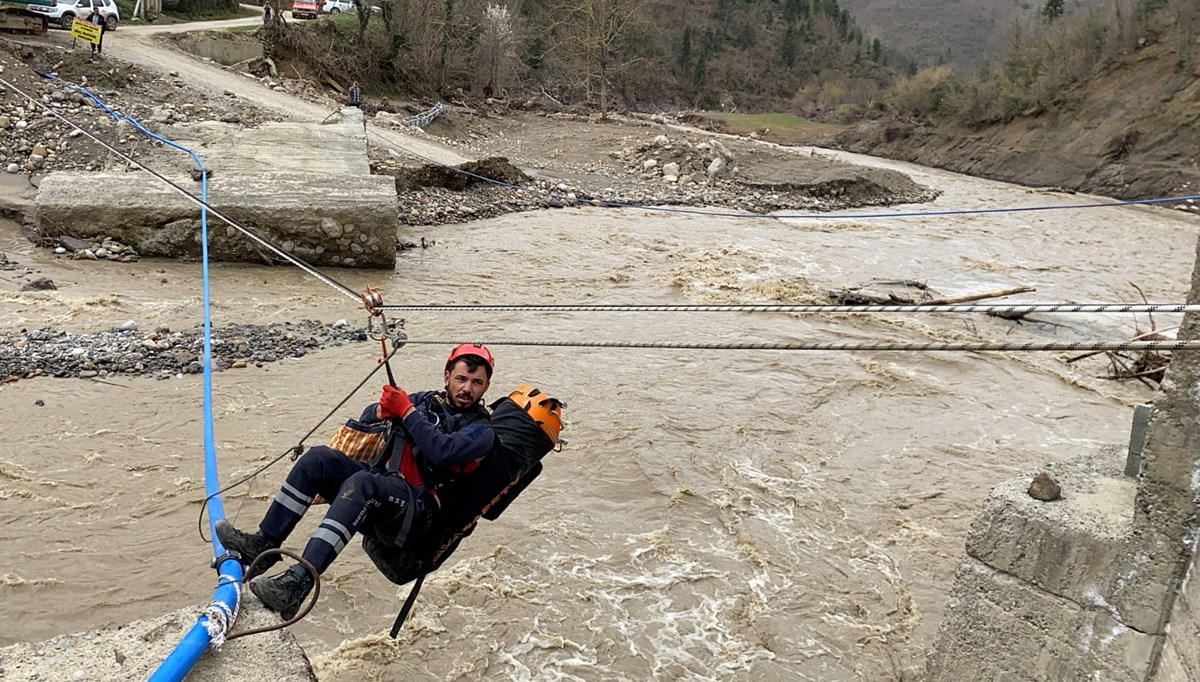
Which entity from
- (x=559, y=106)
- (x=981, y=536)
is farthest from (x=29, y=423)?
(x=559, y=106)

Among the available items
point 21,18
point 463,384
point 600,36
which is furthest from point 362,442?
point 600,36

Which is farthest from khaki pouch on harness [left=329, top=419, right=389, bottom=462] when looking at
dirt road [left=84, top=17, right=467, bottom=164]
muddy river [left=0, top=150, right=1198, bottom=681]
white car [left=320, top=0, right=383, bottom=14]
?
white car [left=320, top=0, right=383, bottom=14]

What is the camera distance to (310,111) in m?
18.4

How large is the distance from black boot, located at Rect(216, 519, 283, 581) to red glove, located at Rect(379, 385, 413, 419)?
70cm

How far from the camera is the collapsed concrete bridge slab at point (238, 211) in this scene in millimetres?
10789

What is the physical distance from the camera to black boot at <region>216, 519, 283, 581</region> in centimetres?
334

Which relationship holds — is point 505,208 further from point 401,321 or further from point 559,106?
point 559,106

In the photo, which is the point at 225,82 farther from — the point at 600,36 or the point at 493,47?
the point at 600,36

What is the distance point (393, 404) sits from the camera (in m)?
3.61

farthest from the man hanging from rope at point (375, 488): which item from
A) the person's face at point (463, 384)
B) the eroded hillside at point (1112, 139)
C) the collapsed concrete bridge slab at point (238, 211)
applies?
the eroded hillside at point (1112, 139)

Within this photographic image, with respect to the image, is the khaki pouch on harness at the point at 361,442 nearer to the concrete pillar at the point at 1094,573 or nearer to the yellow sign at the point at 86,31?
the concrete pillar at the point at 1094,573

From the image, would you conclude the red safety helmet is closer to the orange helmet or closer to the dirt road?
the orange helmet

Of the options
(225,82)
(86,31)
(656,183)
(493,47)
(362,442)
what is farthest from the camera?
(493,47)

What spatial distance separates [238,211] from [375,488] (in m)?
8.66
